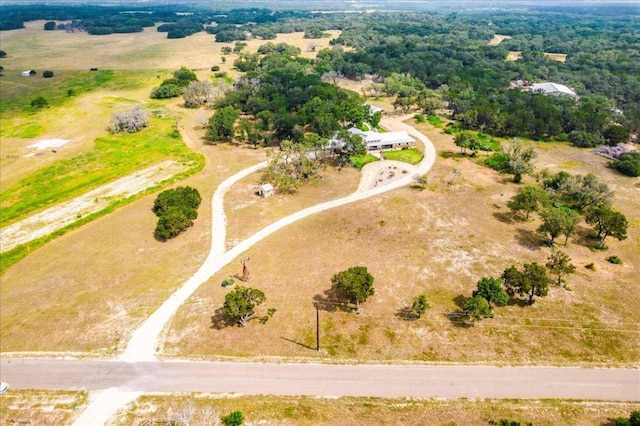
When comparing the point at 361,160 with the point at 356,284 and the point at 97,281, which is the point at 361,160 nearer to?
the point at 356,284

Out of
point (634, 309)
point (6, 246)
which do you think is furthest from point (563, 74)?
point (6, 246)

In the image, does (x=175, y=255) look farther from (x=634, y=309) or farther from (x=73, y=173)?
(x=634, y=309)

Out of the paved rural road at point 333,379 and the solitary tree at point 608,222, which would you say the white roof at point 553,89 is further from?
the paved rural road at point 333,379

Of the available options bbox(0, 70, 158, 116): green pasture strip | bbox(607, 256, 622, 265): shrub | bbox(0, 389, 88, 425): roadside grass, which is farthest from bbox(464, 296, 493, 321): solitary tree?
bbox(0, 70, 158, 116): green pasture strip

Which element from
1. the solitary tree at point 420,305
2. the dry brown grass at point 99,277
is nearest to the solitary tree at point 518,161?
the dry brown grass at point 99,277

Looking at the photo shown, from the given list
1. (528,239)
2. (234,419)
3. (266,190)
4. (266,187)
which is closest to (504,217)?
(528,239)

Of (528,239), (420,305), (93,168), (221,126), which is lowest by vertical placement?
(528,239)

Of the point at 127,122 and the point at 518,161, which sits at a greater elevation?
the point at 127,122
